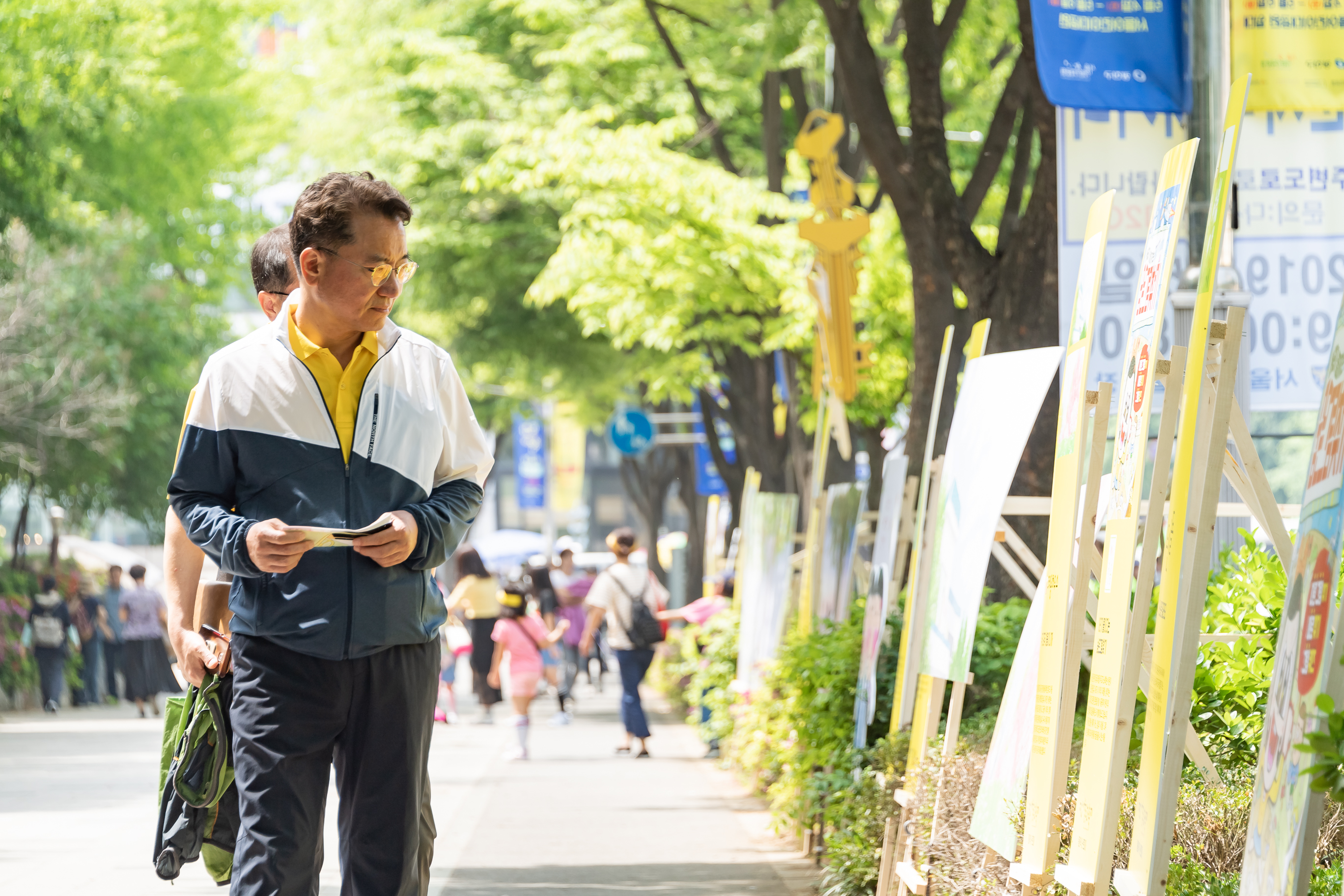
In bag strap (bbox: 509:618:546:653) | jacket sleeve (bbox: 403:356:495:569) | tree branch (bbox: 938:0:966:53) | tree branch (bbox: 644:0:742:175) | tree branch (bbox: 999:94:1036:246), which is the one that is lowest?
bag strap (bbox: 509:618:546:653)

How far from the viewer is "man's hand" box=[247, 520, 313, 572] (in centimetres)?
349

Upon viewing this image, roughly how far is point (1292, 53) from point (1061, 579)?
4.28 metres

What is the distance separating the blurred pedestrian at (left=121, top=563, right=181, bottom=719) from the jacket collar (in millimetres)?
16744

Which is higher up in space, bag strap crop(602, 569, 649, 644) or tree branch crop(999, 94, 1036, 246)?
tree branch crop(999, 94, 1036, 246)

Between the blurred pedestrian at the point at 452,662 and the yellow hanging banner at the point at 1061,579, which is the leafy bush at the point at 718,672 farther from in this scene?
the yellow hanging banner at the point at 1061,579

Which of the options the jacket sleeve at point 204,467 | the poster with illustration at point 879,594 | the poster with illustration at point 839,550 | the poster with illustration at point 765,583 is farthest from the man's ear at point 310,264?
the poster with illustration at point 765,583

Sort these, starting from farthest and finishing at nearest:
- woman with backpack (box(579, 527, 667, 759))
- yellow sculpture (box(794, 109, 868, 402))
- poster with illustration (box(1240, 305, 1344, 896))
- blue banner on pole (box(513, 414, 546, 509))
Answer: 1. blue banner on pole (box(513, 414, 546, 509))
2. woman with backpack (box(579, 527, 667, 759))
3. yellow sculpture (box(794, 109, 868, 402))
4. poster with illustration (box(1240, 305, 1344, 896))

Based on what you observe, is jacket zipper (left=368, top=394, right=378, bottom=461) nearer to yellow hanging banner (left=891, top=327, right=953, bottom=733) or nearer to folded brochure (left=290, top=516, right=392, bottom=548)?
folded brochure (left=290, top=516, right=392, bottom=548)

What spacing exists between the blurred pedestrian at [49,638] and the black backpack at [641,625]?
9027 millimetres

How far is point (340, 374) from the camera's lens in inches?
151

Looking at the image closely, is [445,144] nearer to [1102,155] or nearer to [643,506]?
[1102,155]

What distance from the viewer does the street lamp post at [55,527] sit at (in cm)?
2553

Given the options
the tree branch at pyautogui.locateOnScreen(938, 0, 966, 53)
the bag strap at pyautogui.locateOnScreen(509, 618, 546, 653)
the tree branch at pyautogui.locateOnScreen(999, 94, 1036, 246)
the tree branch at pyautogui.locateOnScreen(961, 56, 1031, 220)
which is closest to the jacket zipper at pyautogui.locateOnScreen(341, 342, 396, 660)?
the tree branch at pyautogui.locateOnScreen(999, 94, 1036, 246)

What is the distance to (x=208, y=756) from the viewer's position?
13.3ft
